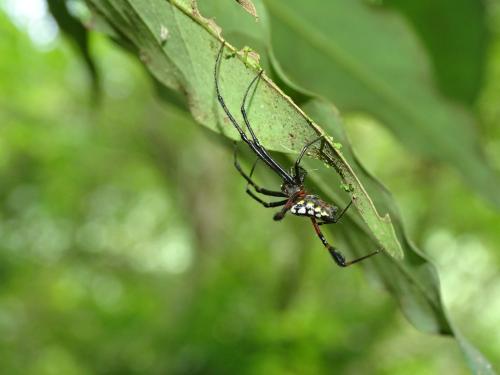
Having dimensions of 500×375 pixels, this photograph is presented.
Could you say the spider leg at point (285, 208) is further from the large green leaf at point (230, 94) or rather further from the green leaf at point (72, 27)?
the green leaf at point (72, 27)

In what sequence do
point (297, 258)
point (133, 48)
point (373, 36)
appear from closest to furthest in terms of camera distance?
1. point (133, 48)
2. point (373, 36)
3. point (297, 258)

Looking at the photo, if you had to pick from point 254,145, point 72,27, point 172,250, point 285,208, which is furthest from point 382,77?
point 172,250

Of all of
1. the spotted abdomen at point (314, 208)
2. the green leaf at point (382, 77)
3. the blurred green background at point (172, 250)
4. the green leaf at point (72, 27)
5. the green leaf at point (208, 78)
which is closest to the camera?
the green leaf at point (208, 78)

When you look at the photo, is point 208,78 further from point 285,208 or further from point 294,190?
point 285,208

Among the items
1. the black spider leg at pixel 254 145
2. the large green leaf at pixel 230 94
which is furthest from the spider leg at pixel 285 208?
the large green leaf at pixel 230 94

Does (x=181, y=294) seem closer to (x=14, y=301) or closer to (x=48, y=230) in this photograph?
(x=14, y=301)

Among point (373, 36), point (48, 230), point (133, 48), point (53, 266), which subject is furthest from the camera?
point (48, 230)

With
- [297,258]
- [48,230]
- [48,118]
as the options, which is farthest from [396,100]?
[48,230]
